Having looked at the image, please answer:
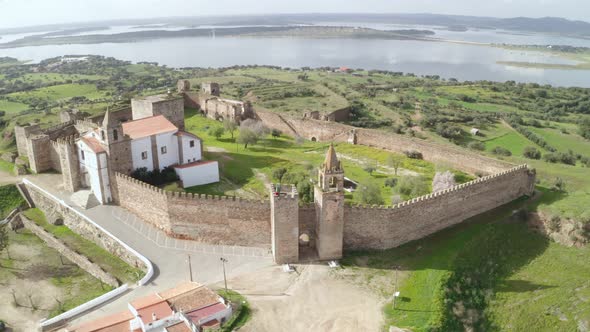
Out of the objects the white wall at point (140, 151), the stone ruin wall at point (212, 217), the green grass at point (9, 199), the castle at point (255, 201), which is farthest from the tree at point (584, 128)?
the green grass at point (9, 199)

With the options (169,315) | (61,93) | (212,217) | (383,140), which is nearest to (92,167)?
(212,217)

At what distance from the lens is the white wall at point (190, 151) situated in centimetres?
3086

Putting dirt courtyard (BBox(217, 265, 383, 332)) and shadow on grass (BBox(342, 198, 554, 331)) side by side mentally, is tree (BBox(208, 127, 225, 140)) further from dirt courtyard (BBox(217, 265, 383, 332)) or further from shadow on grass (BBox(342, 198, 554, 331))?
shadow on grass (BBox(342, 198, 554, 331))

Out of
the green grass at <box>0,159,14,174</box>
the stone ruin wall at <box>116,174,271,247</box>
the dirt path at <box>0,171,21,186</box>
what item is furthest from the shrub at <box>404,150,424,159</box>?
the green grass at <box>0,159,14,174</box>

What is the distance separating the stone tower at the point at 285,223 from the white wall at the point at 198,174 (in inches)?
316

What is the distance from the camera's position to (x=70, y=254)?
2559 centimetres

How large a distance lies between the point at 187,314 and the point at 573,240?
18732 millimetres

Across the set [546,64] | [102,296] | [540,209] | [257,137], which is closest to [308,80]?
[257,137]

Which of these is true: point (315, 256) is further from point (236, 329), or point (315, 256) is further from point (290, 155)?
point (290, 155)

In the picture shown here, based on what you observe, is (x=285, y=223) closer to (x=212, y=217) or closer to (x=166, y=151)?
(x=212, y=217)

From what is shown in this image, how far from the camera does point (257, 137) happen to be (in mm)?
39406

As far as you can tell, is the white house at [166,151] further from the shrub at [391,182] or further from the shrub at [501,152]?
the shrub at [501,152]

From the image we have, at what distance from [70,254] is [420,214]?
17.7m

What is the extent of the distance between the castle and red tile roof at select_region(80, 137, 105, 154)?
0.05m
